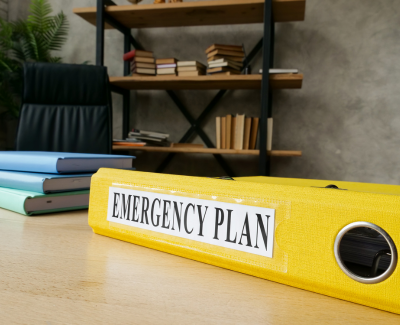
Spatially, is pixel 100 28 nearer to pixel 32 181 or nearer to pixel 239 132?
pixel 239 132

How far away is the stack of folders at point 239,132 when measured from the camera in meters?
1.93

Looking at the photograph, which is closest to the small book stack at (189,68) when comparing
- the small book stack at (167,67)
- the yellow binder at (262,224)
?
the small book stack at (167,67)

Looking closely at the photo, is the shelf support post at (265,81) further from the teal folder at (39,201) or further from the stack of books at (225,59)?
the teal folder at (39,201)

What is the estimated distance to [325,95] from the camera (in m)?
2.18

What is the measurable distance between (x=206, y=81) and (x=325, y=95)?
0.83 meters

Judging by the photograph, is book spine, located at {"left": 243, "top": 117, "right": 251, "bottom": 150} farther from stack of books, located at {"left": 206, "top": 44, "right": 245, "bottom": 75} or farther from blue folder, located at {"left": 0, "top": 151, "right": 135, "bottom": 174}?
blue folder, located at {"left": 0, "top": 151, "right": 135, "bottom": 174}

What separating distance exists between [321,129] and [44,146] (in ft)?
5.54

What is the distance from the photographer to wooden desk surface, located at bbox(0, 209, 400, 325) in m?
0.22

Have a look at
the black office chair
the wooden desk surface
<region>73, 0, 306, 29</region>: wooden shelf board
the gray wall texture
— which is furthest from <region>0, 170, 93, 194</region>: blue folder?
the gray wall texture

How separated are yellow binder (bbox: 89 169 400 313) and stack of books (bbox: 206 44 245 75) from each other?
1645 mm

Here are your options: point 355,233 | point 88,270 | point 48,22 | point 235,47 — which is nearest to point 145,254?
point 88,270

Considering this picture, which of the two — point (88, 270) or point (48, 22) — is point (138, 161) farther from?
point (88, 270)

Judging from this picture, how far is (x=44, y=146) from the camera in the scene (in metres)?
1.49

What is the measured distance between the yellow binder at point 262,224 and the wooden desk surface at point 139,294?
15mm
